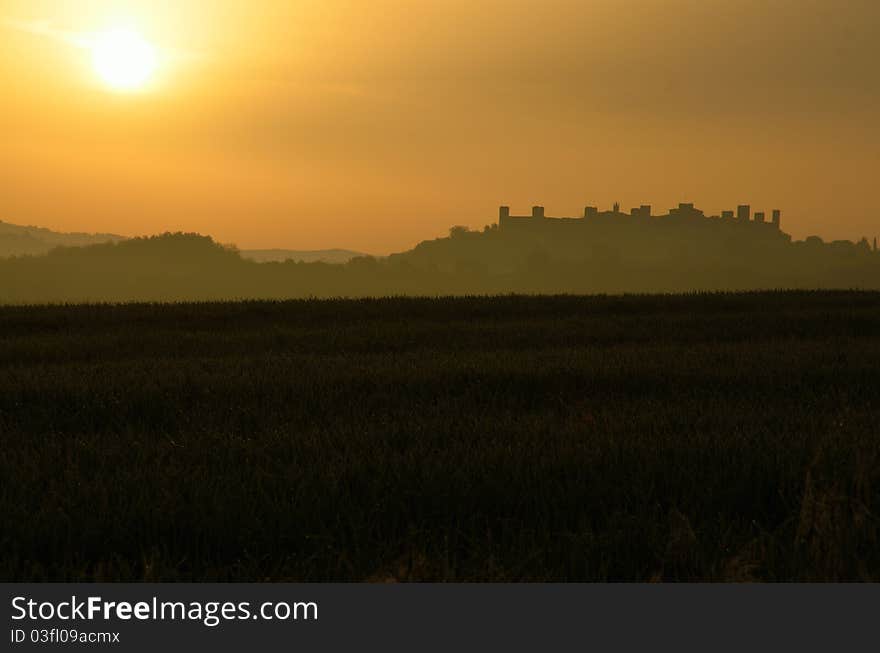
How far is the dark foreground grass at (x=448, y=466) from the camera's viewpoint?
13.4 feet

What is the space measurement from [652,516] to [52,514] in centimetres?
330

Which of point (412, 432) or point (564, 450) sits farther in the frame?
point (412, 432)

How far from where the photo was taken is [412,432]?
6484 millimetres

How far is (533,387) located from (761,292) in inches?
586

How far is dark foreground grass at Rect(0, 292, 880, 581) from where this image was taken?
4090mm

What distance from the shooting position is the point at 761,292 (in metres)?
21.7

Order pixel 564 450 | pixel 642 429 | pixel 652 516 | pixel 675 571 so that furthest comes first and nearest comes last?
1. pixel 642 429
2. pixel 564 450
3. pixel 652 516
4. pixel 675 571

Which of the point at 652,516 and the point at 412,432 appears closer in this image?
the point at 652,516

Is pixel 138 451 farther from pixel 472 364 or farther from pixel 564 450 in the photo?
pixel 472 364

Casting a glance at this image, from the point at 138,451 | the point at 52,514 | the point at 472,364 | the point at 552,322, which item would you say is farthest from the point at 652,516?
the point at 552,322

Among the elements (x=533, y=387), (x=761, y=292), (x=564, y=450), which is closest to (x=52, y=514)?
(x=564, y=450)

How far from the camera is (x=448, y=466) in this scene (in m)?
5.34

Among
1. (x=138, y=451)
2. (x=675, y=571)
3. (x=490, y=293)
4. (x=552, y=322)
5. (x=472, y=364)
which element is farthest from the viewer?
(x=490, y=293)
